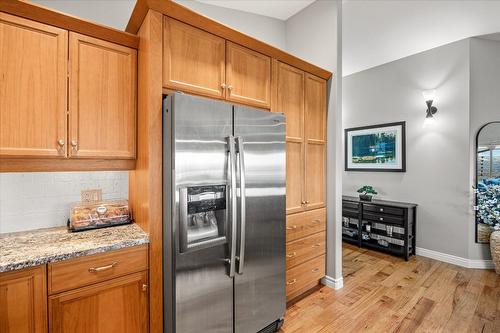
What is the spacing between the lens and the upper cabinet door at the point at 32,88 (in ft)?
4.67

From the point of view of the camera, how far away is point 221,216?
5.46 ft

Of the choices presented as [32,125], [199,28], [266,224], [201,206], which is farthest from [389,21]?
[32,125]

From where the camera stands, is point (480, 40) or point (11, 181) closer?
point (11, 181)

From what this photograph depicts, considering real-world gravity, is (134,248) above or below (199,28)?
below

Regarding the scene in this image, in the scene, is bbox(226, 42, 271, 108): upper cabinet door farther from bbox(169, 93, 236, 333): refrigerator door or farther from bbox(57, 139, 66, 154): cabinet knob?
bbox(57, 139, 66, 154): cabinet knob

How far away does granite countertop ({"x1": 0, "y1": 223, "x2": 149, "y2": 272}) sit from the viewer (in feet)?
4.09

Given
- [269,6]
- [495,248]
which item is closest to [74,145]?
[269,6]

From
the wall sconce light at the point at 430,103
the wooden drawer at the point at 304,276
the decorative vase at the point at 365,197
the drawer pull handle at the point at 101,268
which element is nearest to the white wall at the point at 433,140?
the wall sconce light at the point at 430,103

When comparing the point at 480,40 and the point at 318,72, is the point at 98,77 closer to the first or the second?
the point at 318,72

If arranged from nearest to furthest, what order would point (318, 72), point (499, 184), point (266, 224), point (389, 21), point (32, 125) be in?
point (32, 125) → point (266, 224) → point (318, 72) → point (389, 21) → point (499, 184)

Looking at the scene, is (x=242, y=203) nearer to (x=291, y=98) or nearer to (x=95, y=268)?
(x=95, y=268)

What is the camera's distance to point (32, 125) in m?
1.49

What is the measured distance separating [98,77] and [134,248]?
45.4 inches

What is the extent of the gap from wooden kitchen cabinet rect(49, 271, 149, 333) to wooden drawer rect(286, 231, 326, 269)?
1349 mm
